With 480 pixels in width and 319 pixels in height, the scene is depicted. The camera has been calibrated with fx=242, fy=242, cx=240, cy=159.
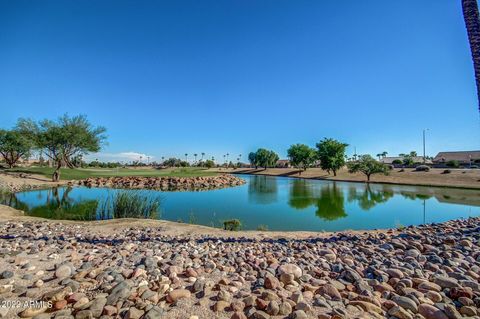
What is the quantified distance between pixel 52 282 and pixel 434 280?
4.93 meters

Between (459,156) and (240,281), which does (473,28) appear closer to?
(240,281)

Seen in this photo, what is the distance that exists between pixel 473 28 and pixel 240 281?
6152mm

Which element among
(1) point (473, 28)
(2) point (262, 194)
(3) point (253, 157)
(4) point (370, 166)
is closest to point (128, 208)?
(1) point (473, 28)

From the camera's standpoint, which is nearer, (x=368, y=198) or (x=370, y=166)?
(x=368, y=198)

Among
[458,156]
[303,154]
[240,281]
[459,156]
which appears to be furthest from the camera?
[458,156]

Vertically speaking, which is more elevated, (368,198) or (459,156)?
(459,156)

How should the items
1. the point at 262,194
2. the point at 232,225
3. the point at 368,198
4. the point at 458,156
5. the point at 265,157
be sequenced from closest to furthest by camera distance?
the point at 232,225 → the point at 368,198 → the point at 262,194 → the point at 458,156 → the point at 265,157

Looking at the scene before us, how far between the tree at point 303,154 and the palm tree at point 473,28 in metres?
52.8

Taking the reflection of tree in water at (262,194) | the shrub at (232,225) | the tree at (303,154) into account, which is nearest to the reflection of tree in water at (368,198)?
the reflection of tree in water at (262,194)

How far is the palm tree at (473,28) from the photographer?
4.38 metres

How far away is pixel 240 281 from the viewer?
10.5 feet

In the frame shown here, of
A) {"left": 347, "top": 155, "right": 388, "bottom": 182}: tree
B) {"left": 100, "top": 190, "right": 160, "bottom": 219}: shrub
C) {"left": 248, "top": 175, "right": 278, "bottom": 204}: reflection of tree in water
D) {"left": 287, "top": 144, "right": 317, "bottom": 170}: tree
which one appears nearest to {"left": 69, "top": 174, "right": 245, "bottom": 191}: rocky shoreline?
{"left": 248, "top": 175, "right": 278, "bottom": 204}: reflection of tree in water

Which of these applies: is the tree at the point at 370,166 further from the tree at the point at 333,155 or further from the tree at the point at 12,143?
the tree at the point at 12,143

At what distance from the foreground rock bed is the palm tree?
3408 mm
